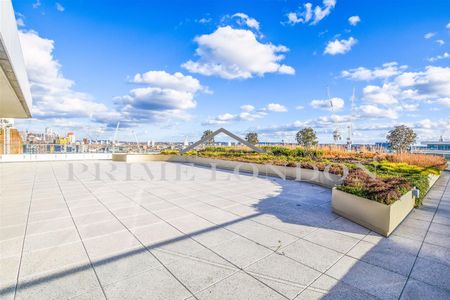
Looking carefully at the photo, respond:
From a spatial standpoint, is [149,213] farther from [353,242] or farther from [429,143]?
[429,143]

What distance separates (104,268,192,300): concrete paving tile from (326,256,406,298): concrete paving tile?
1603 mm

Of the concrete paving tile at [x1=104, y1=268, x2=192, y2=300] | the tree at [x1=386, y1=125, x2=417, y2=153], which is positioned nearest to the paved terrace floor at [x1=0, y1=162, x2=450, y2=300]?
the concrete paving tile at [x1=104, y1=268, x2=192, y2=300]

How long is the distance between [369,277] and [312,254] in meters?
0.63

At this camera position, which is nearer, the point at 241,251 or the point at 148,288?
the point at 148,288

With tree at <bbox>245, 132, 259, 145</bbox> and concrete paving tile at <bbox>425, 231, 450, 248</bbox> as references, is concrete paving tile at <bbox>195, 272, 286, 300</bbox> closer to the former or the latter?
concrete paving tile at <bbox>425, 231, 450, 248</bbox>

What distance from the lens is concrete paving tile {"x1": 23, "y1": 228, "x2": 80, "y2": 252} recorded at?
9.51 ft

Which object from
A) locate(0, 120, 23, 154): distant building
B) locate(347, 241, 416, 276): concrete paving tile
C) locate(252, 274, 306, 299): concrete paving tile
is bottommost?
locate(347, 241, 416, 276): concrete paving tile

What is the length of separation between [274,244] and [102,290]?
2078 mm

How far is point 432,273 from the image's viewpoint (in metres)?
2.40

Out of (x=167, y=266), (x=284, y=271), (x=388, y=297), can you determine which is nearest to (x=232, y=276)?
(x=284, y=271)

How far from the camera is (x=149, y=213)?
4.34 m

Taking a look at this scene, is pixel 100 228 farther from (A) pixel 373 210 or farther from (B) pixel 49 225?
(A) pixel 373 210

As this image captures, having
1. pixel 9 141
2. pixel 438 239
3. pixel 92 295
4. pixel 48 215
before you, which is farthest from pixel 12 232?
pixel 9 141

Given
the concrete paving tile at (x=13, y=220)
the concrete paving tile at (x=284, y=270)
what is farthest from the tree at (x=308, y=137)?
the concrete paving tile at (x=13, y=220)
